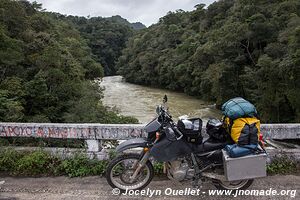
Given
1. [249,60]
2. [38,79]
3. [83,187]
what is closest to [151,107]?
[249,60]

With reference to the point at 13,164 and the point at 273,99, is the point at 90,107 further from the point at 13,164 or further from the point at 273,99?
the point at 13,164

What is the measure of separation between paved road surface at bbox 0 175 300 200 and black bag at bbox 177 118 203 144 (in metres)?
0.68

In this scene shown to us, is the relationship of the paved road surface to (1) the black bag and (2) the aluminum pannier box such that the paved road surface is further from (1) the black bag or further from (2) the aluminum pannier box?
(1) the black bag

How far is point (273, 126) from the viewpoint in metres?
4.16

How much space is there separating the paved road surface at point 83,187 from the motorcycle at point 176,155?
0.17 meters

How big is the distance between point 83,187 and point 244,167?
197 cm

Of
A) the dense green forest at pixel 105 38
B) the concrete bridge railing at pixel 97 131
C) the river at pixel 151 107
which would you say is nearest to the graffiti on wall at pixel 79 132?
the concrete bridge railing at pixel 97 131

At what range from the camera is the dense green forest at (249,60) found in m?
20.0

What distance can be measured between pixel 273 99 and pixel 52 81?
48.7 ft

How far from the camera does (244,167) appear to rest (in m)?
3.30

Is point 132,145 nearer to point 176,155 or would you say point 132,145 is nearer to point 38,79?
point 176,155

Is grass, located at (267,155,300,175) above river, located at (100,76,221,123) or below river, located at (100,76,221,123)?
above

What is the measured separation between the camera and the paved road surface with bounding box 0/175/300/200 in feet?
11.7

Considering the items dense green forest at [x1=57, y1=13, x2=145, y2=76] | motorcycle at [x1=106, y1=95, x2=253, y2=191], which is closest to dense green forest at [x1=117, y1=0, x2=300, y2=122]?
motorcycle at [x1=106, y1=95, x2=253, y2=191]
